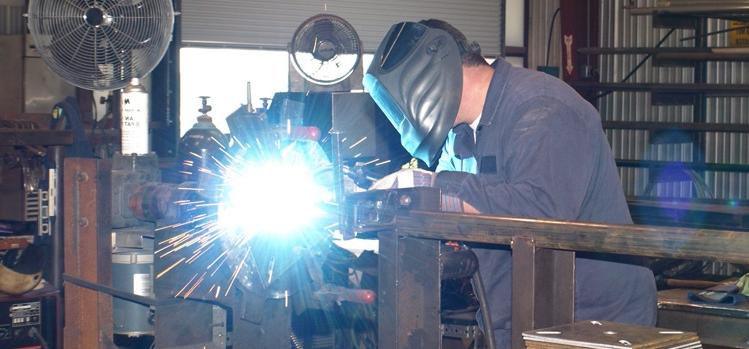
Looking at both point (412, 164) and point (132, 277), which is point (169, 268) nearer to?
point (132, 277)

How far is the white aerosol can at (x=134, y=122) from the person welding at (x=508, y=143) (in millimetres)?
985

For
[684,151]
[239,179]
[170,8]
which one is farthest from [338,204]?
[684,151]

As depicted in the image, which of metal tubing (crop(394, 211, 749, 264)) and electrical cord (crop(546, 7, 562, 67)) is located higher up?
electrical cord (crop(546, 7, 562, 67))

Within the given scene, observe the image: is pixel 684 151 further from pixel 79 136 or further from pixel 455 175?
pixel 455 175

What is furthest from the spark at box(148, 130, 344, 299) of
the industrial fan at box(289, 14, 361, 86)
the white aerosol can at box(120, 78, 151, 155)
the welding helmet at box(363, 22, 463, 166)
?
the industrial fan at box(289, 14, 361, 86)

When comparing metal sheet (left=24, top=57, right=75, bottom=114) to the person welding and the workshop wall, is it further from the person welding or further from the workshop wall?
the person welding

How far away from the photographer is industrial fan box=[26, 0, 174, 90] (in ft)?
14.0

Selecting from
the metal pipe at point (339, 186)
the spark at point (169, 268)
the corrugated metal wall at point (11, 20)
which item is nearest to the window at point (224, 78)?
the corrugated metal wall at point (11, 20)

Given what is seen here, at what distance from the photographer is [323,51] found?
536 centimetres

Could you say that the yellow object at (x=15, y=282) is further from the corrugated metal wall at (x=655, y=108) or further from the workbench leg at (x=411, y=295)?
the corrugated metal wall at (x=655, y=108)

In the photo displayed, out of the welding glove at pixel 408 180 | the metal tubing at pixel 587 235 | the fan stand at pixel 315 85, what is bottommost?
the metal tubing at pixel 587 235

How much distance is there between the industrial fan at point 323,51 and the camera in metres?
5.29

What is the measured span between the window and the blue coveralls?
507 centimetres

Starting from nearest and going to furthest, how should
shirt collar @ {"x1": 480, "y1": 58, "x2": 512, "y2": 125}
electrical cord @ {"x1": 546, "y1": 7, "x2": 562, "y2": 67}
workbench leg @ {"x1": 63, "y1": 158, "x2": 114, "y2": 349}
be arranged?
1. shirt collar @ {"x1": 480, "y1": 58, "x2": 512, "y2": 125}
2. workbench leg @ {"x1": 63, "y1": 158, "x2": 114, "y2": 349}
3. electrical cord @ {"x1": 546, "y1": 7, "x2": 562, "y2": 67}
